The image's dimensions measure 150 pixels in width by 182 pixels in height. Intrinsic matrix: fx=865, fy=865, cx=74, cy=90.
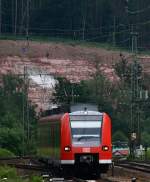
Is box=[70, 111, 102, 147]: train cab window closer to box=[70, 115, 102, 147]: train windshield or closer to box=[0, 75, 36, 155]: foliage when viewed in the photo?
box=[70, 115, 102, 147]: train windshield

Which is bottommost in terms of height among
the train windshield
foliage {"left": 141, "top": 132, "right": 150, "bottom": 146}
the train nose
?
foliage {"left": 141, "top": 132, "right": 150, "bottom": 146}

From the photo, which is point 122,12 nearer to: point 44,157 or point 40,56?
point 40,56

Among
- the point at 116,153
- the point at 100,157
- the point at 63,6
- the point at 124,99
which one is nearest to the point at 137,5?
the point at 63,6

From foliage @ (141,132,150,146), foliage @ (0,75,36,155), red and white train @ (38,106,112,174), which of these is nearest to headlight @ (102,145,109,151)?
red and white train @ (38,106,112,174)

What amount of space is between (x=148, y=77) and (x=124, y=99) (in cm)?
2339

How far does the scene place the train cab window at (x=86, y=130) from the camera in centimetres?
3338

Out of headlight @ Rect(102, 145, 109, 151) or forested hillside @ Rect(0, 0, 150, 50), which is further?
forested hillside @ Rect(0, 0, 150, 50)

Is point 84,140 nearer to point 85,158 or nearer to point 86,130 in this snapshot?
point 86,130

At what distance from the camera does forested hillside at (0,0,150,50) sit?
415ft

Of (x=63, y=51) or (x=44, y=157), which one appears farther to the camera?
(x=63, y=51)

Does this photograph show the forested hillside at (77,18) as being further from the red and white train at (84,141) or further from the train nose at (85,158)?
the train nose at (85,158)

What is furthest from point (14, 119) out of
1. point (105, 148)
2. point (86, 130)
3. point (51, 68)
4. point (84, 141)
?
point (105, 148)

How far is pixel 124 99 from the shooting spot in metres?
97.4

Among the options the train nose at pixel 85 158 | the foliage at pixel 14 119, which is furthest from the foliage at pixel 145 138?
the train nose at pixel 85 158
